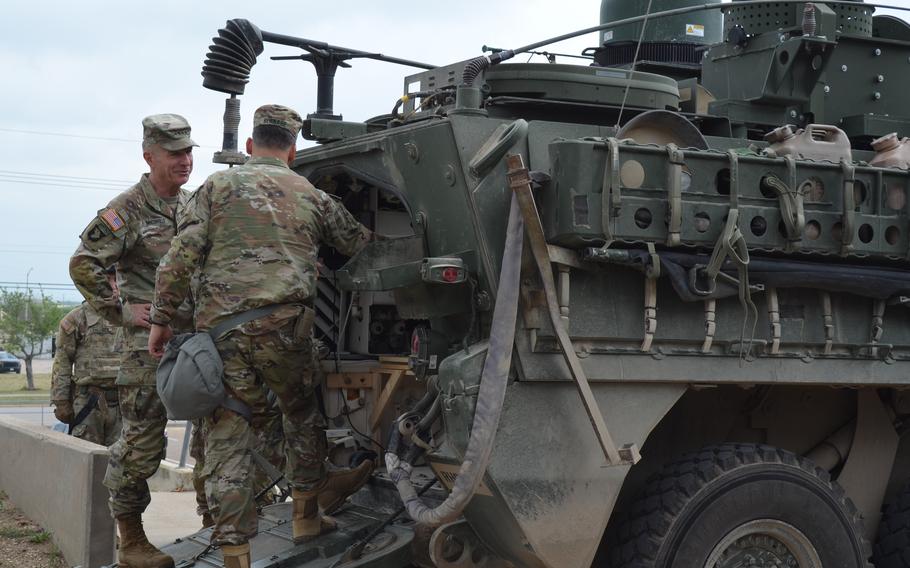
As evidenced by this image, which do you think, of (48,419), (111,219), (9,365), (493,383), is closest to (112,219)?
(111,219)

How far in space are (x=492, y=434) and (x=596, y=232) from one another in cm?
78

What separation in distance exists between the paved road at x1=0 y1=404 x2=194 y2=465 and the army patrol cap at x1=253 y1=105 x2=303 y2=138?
34.8ft

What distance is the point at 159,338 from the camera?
5070 mm

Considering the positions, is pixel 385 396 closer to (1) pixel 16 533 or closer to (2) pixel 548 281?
(2) pixel 548 281

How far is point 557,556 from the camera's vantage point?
422cm

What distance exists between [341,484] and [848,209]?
2.49m

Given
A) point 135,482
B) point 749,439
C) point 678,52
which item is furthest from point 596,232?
point 678,52

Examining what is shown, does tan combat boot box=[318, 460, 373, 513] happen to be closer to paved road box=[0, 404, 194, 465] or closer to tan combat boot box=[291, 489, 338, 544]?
tan combat boot box=[291, 489, 338, 544]

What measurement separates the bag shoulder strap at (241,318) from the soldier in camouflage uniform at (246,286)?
0.04 feet

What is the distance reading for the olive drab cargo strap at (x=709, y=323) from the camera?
4.36 metres

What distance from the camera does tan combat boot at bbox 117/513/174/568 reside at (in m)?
5.41

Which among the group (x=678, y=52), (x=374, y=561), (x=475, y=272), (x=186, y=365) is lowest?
(x=374, y=561)

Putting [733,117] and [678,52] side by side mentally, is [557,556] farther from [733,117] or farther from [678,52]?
[678,52]

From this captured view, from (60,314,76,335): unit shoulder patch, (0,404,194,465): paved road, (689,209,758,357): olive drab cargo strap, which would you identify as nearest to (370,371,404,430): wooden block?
(689,209,758,357): olive drab cargo strap
